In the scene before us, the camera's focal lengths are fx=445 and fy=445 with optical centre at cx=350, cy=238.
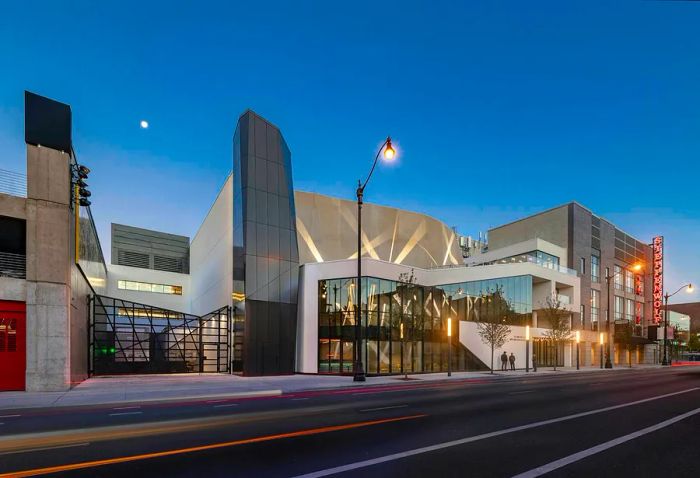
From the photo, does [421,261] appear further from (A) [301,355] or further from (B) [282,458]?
(B) [282,458]

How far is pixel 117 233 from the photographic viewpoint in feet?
210

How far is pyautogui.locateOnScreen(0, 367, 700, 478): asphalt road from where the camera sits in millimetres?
6668

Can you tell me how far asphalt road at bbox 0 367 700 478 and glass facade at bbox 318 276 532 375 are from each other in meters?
16.8

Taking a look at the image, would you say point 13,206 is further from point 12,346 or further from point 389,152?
point 389,152

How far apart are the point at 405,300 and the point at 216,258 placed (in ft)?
60.3

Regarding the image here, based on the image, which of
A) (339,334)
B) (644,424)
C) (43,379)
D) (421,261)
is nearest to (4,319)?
(43,379)

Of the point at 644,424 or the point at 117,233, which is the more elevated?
the point at 117,233

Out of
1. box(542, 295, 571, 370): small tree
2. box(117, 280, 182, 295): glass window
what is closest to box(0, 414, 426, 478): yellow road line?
box(542, 295, 571, 370): small tree

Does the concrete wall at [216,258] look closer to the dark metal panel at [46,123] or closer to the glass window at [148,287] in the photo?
the glass window at [148,287]

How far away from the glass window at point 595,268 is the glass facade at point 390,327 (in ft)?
101

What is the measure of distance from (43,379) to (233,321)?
45.5 feet

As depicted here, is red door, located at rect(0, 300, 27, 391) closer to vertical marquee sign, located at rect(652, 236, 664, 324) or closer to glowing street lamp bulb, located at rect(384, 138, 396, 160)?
glowing street lamp bulb, located at rect(384, 138, 396, 160)

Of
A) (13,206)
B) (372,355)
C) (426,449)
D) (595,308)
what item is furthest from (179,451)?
(595,308)

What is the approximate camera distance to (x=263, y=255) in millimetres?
29688
